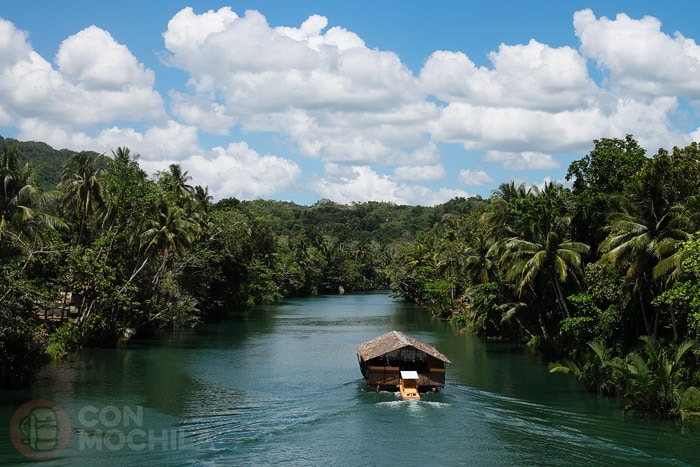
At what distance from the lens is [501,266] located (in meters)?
42.6

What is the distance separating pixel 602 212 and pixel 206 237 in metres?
39.1

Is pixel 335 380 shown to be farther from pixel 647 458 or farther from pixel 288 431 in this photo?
pixel 647 458

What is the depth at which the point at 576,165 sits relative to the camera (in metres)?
36.8

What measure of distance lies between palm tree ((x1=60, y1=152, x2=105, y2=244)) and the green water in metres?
9.51

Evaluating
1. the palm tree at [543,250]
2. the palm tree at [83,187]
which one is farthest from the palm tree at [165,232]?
the palm tree at [543,250]

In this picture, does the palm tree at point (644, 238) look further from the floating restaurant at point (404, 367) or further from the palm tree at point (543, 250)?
the floating restaurant at point (404, 367)

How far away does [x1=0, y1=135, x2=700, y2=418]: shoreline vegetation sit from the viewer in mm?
26234

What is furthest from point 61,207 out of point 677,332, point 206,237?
point 677,332

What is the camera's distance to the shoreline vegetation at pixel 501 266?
1033 inches
